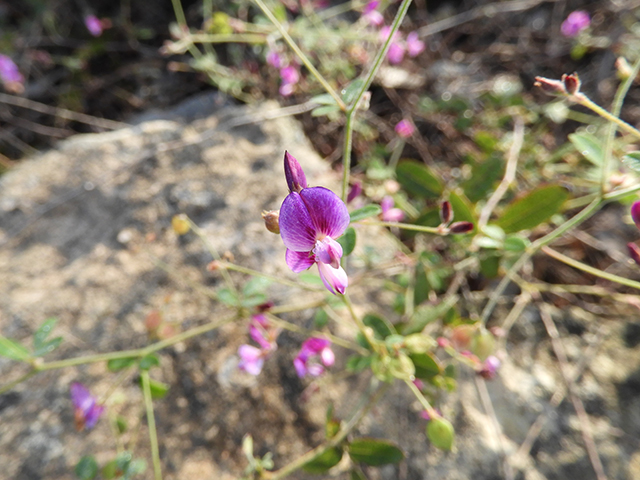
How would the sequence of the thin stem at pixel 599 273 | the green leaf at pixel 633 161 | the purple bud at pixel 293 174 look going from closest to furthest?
the purple bud at pixel 293 174, the green leaf at pixel 633 161, the thin stem at pixel 599 273

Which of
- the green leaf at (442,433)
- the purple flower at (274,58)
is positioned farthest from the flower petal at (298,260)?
Result: the purple flower at (274,58)

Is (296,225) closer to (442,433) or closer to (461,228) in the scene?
(461,228)

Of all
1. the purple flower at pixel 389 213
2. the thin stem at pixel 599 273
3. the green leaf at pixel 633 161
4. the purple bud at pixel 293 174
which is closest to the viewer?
the purple bud at pixel 293 174

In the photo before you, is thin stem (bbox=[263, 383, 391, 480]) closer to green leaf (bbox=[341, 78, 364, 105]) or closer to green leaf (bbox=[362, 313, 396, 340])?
green leaf (bbox=[362, 313, 396, 340])

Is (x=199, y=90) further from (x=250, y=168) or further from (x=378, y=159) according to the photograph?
(x=378, y=159)

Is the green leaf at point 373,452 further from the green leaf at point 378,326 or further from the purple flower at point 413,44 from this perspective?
the purple flower at point 413,44

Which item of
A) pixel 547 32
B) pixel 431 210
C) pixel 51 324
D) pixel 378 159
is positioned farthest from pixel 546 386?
pixel 547 32
